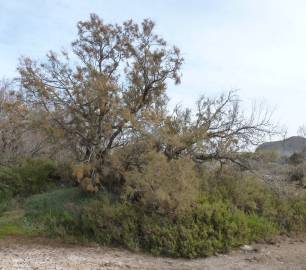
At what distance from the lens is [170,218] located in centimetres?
1212

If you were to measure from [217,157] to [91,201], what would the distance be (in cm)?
393

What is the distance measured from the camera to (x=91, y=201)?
13.7 m

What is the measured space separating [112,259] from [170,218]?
1.94 m

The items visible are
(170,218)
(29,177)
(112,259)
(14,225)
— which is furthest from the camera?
(29,177)

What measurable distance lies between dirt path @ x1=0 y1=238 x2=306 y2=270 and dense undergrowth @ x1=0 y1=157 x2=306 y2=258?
409 millimetres

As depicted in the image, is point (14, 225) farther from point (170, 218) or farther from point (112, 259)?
point (170, 218)

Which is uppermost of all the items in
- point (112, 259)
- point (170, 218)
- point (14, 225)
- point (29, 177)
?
point (29, 177)

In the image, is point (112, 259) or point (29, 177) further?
point (29, 177)

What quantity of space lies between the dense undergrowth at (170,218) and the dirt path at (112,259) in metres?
0.41

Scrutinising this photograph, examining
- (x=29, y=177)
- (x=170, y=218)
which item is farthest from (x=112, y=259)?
(x=29, y=177)

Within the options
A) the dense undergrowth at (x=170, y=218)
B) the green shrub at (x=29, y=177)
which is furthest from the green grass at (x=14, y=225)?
the green shrub at (x=29, y=177)

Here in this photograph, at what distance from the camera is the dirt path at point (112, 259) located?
10.0 metres

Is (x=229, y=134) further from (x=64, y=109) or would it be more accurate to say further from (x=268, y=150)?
(x=64, y=109)

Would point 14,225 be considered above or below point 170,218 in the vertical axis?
below
